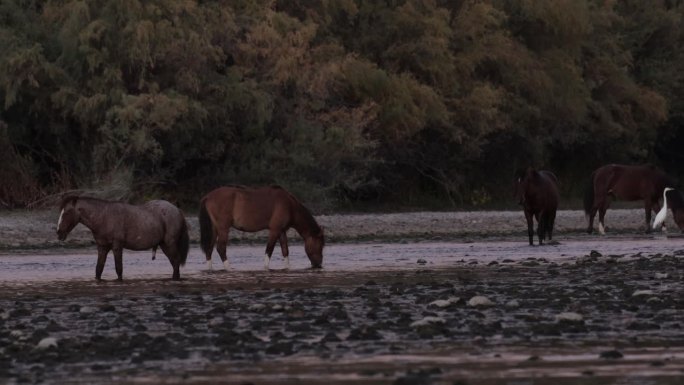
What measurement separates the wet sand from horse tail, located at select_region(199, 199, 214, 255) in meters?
0.58

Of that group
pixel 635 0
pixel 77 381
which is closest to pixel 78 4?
pixel 77 381

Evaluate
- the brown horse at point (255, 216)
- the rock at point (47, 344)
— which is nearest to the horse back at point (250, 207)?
the brown horse at point (255, 216)

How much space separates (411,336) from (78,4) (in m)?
24.2

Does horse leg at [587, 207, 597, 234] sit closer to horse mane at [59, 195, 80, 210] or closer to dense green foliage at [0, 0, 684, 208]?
dense green foliage at [0, 0, 684, 208]

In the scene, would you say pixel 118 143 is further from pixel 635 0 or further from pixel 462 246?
pixel 635 0

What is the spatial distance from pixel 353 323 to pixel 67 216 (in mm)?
6802

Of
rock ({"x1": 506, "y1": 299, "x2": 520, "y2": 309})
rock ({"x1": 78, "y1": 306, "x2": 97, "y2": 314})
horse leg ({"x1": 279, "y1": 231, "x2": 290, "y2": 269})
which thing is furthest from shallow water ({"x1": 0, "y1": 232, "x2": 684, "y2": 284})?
rock ({"x1": 506, "y1": 299, "x2": 520, "y2": 309})

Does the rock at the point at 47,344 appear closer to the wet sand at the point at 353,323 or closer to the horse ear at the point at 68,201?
the wet sand at the point at 353,323

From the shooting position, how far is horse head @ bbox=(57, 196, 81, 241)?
1888 cm

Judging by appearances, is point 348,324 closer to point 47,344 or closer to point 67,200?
point 47,344

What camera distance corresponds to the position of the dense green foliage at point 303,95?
35.2 metres

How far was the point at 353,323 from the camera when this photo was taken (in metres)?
13.2

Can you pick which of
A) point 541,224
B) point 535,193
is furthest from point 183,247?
point 541,224

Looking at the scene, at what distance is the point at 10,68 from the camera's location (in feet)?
114
